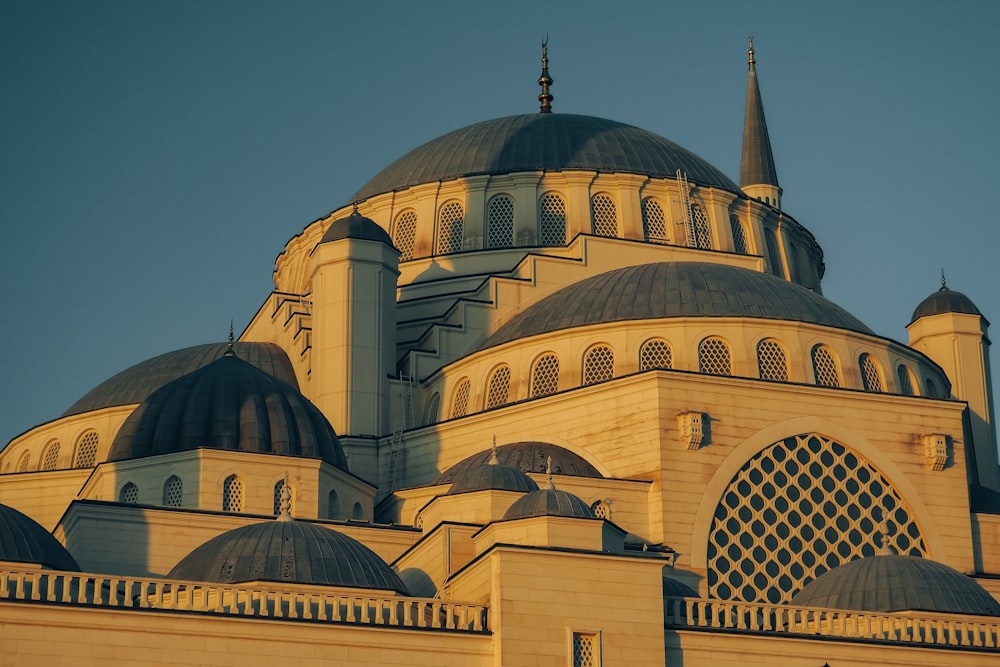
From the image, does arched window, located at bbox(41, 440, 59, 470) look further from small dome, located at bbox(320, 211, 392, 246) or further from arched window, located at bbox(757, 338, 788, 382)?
arched window, located at bbox(757, 338, 788, 382)

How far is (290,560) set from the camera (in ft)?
111

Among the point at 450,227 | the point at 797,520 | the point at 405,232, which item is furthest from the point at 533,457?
the point at 405,232

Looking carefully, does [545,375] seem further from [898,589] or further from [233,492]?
[898,589]

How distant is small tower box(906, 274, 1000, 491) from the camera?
168 feet

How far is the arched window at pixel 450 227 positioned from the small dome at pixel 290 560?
68.6 ft

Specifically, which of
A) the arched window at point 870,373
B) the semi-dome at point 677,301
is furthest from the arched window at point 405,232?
the arched window at point 870,373

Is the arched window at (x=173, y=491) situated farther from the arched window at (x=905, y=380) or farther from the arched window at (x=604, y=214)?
the arched window at (x=604, y=214)

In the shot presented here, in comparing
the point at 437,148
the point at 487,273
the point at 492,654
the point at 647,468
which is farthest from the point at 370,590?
the point at 437,148

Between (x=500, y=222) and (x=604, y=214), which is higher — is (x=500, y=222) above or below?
below

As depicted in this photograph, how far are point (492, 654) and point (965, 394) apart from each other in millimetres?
22357

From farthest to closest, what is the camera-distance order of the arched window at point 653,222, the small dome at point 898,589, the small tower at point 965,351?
the arched window at point 653,222, the small tower at point 965,351, the small dome at point 898,589

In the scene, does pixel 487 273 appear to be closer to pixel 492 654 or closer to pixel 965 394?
pixel 965 394

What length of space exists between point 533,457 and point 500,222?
1420 cm

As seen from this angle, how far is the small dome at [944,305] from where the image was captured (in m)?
52.4
